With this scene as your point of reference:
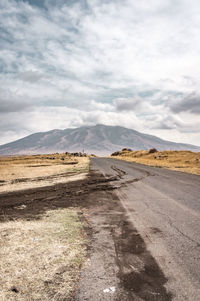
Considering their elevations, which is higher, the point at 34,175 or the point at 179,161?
the point at 179,161

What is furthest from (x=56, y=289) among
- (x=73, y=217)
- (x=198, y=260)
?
(x=73, y=217)

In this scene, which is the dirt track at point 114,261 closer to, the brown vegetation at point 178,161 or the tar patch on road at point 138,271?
the tar patch on road at point 138,271

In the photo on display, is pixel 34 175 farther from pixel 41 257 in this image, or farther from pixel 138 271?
pixel 138 271

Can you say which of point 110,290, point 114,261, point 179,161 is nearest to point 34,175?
point 114,261

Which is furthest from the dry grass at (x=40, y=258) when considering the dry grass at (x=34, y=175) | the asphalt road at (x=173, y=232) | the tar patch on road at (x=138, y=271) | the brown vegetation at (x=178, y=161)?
the brown vegetation at (x=178, y=161)

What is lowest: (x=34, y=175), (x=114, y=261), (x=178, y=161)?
(x=34, y=175)

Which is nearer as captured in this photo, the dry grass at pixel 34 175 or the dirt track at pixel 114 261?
the dirt track at pixel 114 261

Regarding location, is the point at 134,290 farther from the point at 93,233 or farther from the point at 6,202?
the point at 6,202

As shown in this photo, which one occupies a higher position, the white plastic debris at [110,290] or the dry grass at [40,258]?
the white plastic debris at [110,290]

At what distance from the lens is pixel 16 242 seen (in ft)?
16.7

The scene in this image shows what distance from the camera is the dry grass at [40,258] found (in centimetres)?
329

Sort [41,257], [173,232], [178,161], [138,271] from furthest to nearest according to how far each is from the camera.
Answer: [178,161]
[173,232]
[41,257]
[138,271]

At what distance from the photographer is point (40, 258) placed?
4277 millimetres

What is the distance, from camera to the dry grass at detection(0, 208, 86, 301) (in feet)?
10.8
